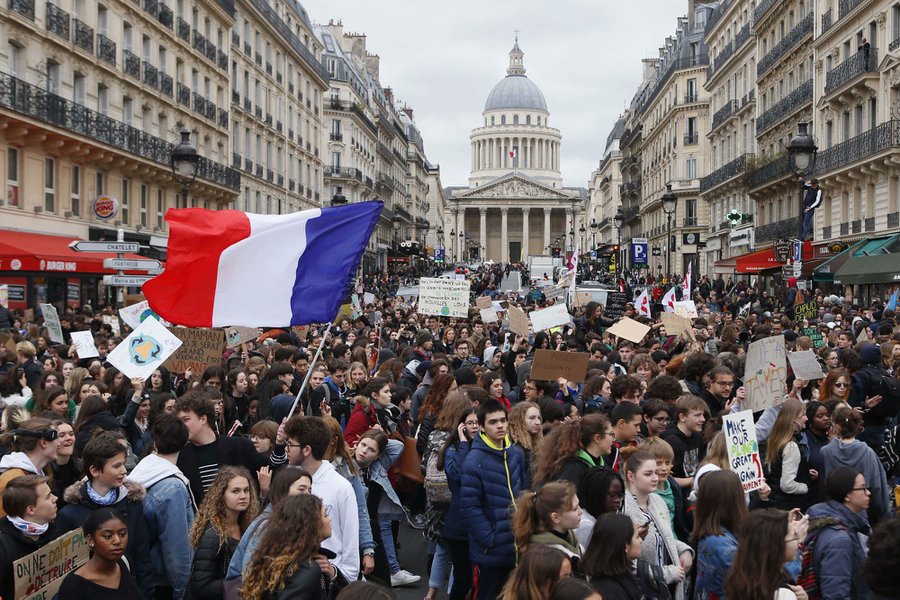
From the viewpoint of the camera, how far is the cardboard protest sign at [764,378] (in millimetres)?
8617

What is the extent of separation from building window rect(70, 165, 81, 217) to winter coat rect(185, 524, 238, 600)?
24.5 meters

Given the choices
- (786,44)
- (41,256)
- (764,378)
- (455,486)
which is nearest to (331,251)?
(455,486)

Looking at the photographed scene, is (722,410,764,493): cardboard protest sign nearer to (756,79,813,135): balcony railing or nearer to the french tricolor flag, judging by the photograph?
the french tricolor flag

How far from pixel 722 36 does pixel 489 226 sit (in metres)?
110

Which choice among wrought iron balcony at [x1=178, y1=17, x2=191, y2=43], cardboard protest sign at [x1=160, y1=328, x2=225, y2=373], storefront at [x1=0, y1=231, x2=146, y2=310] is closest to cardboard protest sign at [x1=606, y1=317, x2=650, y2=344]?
cardboard protest sign at [x1=160, y1=328, x2=225, y2=373]

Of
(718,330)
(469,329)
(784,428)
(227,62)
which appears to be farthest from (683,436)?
(227,62)

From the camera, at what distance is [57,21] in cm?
2602

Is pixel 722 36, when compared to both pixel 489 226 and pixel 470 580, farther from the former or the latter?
pixel 489 226

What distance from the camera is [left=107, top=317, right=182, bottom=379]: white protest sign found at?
9.13m

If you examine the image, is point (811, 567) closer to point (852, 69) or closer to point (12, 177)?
point (12, 177)

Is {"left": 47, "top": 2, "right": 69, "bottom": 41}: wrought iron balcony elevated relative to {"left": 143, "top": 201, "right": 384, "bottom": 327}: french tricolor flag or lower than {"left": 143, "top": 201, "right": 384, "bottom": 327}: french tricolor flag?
elevated

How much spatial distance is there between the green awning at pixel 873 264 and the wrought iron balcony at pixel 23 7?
2002 centimetres

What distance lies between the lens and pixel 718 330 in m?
18.1

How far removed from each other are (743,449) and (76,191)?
24.9 m
